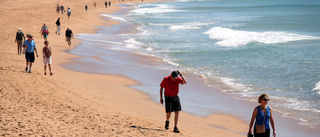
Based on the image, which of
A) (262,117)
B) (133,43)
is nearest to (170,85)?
(262,117)

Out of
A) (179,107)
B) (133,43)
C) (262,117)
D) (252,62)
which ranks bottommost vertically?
(179,107)

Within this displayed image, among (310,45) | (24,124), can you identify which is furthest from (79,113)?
(310,45)

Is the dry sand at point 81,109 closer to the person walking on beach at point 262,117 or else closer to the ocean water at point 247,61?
the person walking on beach at point 262,117

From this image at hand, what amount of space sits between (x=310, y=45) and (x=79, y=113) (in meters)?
21.9

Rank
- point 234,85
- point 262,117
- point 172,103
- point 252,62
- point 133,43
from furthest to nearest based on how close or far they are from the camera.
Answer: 1. point 133,43
2. point 252,62
3. point 234,85
4. point 172,103
5. point 262,117

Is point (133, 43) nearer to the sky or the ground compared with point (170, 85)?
nearer to the sky

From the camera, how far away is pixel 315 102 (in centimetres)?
1352

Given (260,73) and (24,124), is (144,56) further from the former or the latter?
(24,124)

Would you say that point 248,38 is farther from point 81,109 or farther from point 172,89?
point 172,89

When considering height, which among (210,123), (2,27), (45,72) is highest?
(2,27)

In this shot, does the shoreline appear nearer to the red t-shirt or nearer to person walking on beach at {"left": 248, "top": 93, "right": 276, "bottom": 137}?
the red t-shirt

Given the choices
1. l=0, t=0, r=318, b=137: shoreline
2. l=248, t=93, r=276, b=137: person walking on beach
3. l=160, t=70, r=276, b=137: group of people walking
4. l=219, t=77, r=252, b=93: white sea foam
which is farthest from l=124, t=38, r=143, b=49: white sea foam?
l=248, t=93, r=276, b=137: person walking on beach

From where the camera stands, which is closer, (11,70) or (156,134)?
(156,134)

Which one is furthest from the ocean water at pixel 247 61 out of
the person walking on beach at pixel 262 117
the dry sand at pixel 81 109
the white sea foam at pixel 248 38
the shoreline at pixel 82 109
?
the person walking on beach at pixel 262 117
